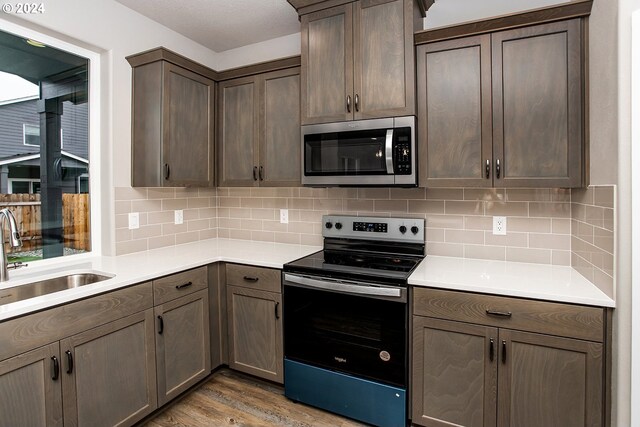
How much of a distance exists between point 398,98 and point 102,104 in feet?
6.50

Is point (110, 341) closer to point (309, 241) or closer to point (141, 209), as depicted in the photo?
point (141, 209)

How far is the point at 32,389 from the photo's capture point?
1.49 metres

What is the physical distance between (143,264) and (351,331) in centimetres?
134

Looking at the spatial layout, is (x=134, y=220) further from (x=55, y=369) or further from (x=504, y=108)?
(x=504, y=108)

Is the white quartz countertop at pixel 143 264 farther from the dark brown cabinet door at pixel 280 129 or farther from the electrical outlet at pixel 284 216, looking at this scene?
the dark brown cabinet door at pixel 280 129

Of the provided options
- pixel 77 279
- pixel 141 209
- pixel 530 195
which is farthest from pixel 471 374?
pixel 141 209

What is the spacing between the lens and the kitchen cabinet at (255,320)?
89.8 inches

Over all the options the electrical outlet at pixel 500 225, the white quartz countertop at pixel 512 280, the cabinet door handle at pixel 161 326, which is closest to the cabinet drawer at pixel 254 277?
the cabinet door handle at pixel 161 326

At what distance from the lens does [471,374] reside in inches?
69.6

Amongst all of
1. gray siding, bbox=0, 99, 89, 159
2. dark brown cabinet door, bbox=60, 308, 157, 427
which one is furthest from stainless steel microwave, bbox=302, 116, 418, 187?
gray siding, bbox=0, 99, 89, 159

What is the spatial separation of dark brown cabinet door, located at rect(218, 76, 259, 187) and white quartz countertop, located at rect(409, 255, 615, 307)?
151 centimetres

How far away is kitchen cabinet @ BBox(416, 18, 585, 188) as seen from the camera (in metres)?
1.80

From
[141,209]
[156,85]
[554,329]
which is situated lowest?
[554,329]

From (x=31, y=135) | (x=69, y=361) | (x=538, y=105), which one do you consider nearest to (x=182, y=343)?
(x=69, y=361)
